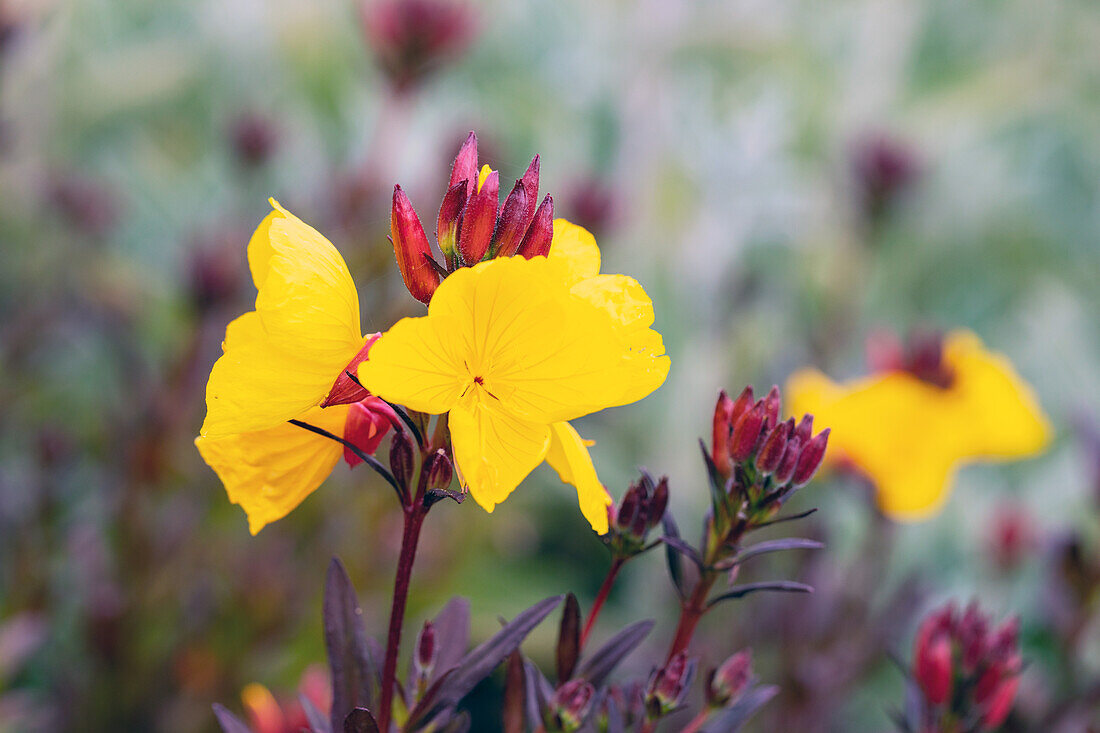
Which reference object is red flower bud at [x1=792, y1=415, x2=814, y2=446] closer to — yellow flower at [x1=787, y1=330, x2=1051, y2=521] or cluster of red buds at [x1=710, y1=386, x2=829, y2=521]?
cluster of red buds at [x1=710, y1=386, x2=829, y2=521]

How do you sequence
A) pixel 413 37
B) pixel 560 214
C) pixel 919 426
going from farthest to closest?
pixel 560 214
pixel 413 37
pixel 919 426

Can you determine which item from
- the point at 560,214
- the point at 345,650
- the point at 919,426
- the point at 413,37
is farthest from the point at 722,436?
the point at 560,214

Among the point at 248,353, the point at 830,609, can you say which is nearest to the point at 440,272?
the point at 248,353

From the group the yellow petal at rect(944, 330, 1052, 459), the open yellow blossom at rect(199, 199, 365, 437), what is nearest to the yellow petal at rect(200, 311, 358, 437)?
the open yellow blossom at rect(199, 199, 365, 437)

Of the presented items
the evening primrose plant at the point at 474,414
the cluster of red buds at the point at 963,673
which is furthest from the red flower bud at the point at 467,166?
the cluster of red buds at the point at 963,673

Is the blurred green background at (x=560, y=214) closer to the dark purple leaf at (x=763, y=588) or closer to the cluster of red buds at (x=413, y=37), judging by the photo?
the cluster of red buds at (x=413, y=37)

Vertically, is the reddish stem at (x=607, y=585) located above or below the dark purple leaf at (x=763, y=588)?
above

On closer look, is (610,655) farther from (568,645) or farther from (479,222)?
(479,222)
